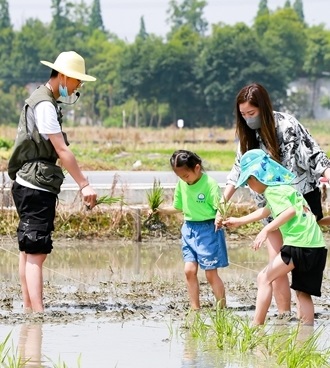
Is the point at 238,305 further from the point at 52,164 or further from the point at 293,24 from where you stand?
the point at 293,24

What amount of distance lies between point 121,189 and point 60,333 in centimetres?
643

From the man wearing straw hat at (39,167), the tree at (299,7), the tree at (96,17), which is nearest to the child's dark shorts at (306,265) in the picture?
the man wearing straw hat at (39,167)

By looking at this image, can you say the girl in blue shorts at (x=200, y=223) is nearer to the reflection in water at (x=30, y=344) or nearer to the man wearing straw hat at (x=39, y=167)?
the man wearing straw hat at (x=39, y=167)

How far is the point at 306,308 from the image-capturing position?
24.6 ft

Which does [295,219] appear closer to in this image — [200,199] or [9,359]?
[200,199]

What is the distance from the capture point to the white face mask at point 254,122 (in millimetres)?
7715

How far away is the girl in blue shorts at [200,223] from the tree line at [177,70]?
77.6 m

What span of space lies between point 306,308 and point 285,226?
59 cm

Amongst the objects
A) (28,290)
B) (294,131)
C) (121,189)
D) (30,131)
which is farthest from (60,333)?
(121,189)

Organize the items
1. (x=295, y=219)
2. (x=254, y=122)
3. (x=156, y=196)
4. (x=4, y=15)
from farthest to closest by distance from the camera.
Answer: (x=4, y=15) → (x=156, y=196) → (x=254, y=122) → (x=295, y=219)

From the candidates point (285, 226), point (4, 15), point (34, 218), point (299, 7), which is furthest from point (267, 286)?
point (299, 7)

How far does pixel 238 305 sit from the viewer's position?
863 cm

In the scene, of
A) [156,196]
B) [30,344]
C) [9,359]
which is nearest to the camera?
[9,359]

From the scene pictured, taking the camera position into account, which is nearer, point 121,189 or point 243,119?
point 243,119
